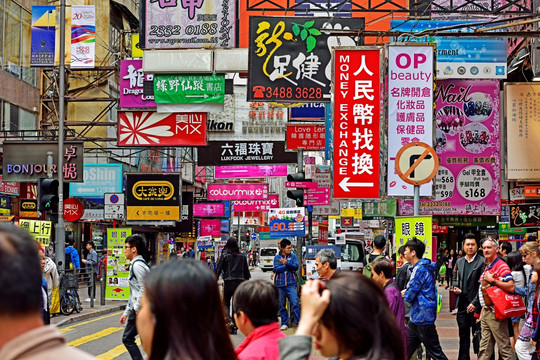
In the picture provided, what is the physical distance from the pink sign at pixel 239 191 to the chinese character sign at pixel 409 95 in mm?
22521

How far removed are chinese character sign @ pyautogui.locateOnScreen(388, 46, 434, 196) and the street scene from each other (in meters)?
0.04

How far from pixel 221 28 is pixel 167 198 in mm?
15027

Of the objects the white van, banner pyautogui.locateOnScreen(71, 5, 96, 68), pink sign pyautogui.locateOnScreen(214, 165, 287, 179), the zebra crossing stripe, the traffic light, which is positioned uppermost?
banner pyautogui.locateOnScreen(71, 5, 96, 68)

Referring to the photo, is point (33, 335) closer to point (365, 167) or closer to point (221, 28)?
point (365, 167)

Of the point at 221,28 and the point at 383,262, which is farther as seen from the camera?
the point at 221,28

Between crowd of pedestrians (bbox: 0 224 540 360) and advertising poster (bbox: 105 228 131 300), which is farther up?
crowd of pedestrians (bbox: 0 224 540 360)

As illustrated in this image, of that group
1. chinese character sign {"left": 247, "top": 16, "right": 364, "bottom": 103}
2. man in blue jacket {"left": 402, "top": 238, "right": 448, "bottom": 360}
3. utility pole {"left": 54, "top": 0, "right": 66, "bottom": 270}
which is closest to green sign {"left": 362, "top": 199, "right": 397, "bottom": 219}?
utility pole {"left": 54, "top": 0, "right": 66, "bottom": 270}

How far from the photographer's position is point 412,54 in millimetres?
15312

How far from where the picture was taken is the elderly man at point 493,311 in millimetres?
10516

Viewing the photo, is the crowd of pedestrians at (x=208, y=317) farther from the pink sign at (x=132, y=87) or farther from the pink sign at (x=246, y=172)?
the pink sign at (x=246, y=172)

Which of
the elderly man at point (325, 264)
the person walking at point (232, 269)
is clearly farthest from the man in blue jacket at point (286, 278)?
the elderly man at point (325, 264)

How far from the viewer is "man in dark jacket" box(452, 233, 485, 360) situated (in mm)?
11633

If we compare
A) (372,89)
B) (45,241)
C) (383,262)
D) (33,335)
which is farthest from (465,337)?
(45,241)

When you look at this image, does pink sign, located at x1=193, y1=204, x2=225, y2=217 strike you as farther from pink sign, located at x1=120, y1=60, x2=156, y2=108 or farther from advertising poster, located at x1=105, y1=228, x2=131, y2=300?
pink sign, located at x1=120, y1=60, x2=156, y2=108
